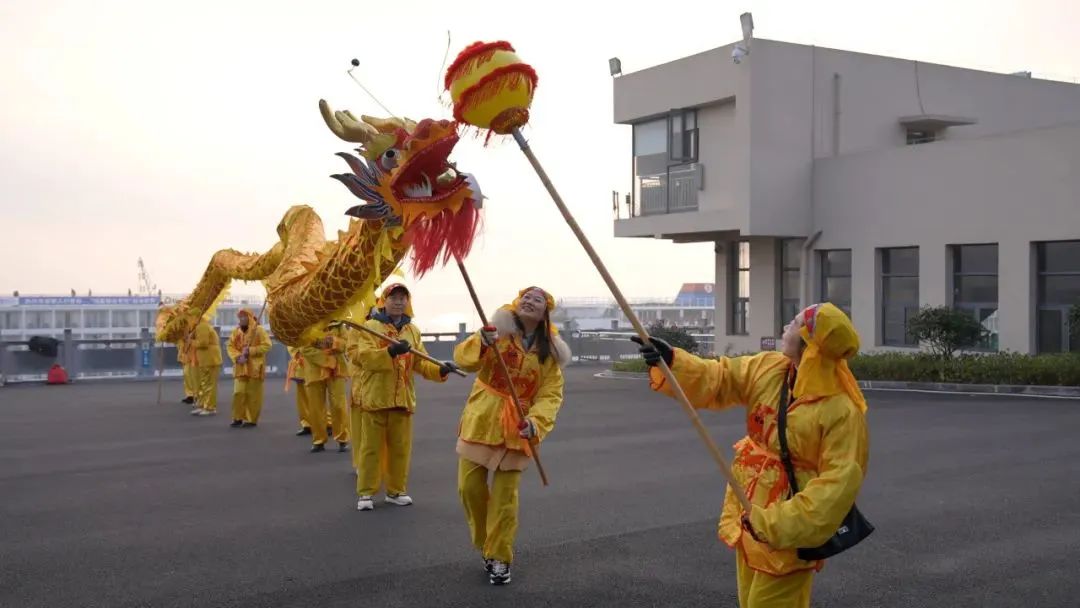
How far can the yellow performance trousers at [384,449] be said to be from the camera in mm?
8562

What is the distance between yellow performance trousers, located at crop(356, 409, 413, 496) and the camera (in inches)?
337

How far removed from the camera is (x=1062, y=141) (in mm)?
19750

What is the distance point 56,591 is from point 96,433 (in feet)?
28.8

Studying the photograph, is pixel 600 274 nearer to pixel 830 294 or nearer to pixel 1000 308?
pixel 1000 308

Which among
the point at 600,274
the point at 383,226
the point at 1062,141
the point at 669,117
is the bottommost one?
the point at 600,274

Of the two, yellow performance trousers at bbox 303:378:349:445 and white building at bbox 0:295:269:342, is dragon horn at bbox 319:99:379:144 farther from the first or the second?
white building at bbox 0:295:269:342

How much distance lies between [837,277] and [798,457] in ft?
69.5

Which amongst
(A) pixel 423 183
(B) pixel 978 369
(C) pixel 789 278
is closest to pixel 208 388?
(A) pixel 423 183

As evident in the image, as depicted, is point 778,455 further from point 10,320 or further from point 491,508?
point 10,320

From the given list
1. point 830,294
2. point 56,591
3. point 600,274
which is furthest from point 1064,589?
point 830,294

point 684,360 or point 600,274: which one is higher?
point 600,274

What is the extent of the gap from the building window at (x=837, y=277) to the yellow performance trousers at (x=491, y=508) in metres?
18.9

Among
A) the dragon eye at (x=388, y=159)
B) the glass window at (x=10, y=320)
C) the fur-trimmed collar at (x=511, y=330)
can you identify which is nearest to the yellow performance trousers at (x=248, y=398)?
the dragon eye at (x=388, y=159)

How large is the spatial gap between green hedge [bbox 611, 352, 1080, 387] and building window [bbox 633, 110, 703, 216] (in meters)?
6.91
